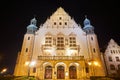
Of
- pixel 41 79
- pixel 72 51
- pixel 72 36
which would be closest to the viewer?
pixel 41 79

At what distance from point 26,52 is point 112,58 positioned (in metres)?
24.8

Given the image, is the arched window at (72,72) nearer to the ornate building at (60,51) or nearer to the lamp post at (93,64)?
the ornate building at (60,51)

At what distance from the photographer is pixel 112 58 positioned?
152 ft

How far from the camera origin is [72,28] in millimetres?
45094

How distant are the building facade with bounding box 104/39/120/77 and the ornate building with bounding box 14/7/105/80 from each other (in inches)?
261

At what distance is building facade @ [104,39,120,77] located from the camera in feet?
145

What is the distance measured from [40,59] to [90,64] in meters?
12.1

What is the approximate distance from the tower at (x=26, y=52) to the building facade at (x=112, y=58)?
2187cm

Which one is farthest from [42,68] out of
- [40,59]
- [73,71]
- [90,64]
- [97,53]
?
[97,53]

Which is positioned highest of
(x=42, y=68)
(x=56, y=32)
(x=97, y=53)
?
(x=56, y=32)

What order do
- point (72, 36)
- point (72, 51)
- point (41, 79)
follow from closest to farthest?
point (41, 79) < point (72, 51) < point (72, 36)

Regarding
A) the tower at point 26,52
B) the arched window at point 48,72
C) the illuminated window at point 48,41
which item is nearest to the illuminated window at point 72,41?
the illuminated window at point 48,41

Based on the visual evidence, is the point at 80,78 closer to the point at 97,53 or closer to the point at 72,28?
the point at 97,53

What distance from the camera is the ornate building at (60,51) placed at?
36.2m
